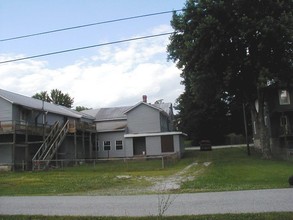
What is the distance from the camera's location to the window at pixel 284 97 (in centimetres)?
4624

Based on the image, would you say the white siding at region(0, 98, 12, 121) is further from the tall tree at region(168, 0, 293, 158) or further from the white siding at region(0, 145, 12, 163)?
the tall tree at region(168, 0, 293, 158)

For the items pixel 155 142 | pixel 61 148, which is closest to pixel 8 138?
pixel 61 148

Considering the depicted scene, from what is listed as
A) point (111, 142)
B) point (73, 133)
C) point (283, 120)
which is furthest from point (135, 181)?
point (111, 142)

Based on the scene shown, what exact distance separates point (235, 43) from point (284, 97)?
12.5m

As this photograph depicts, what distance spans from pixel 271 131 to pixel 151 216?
4185 cm

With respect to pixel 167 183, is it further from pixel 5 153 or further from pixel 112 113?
pixel 112 113

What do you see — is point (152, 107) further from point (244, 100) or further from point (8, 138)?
point (8, 138)

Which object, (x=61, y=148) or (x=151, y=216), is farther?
(x=61, y=148)

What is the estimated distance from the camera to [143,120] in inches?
2039

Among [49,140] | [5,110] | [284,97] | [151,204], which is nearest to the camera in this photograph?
[151,204]

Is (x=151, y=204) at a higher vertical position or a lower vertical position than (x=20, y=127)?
lower

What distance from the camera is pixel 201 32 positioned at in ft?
119

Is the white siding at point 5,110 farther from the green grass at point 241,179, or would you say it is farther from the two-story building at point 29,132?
the green grass at point 241,179

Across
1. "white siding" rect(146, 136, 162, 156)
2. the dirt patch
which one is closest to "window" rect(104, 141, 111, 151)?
"white siding" rect(146, 136, 162, 156)
